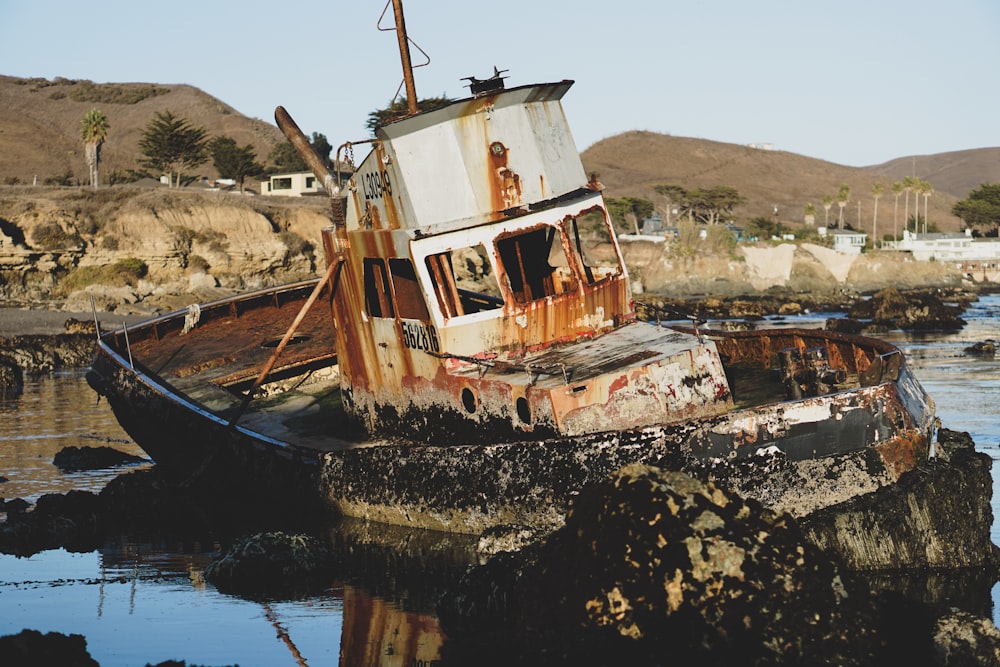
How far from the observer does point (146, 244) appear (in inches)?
2048

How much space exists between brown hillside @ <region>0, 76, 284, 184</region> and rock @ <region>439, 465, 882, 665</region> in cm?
10575

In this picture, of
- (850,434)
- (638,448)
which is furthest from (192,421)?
(850,434)

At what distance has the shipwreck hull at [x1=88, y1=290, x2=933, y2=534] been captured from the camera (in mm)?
9992

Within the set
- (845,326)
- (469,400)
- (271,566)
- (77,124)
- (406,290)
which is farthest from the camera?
(77,124)

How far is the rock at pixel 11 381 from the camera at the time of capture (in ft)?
89.2

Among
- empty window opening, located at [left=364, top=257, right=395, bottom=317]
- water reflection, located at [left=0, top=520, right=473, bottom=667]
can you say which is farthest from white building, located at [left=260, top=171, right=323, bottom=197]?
water reflection, located at [left=0, top=520, right=473, bottom=667]

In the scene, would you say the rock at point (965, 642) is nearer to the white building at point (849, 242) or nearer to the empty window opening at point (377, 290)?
the empty window opening at point (377, 290)

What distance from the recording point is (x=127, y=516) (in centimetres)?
1395

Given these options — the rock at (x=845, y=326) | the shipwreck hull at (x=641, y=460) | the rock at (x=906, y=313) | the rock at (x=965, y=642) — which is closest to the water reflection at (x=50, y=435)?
the shipwreck hull at (x=641, y=460)

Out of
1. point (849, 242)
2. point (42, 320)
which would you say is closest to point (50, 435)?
point (42, 320)

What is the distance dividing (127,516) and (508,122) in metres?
6.68

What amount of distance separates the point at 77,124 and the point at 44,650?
160 meters

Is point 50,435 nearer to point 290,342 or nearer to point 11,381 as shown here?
point 290,342

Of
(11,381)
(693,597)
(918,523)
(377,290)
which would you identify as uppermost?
(377,290)
